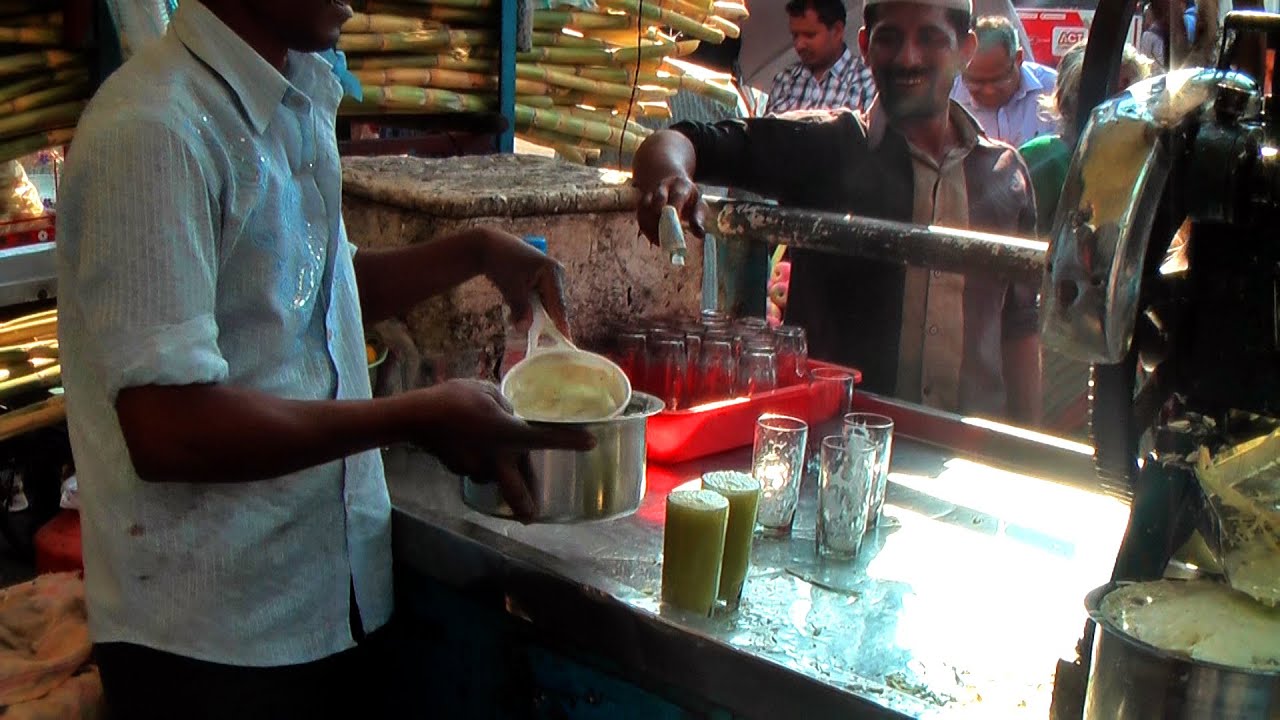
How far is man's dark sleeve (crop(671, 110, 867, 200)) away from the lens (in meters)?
3.46

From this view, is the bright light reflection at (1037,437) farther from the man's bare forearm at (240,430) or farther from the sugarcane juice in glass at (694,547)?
the man's bare forearm at (240,430)

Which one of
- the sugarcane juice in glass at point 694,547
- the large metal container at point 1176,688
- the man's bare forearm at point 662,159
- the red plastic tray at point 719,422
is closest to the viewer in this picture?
the large metal container at point 1176,688

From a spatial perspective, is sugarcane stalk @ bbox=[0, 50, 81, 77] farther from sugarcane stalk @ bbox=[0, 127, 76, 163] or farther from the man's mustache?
the man's mustache

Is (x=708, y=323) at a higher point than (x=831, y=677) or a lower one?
higher

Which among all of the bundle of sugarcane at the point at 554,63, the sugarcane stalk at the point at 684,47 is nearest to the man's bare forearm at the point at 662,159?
the bundle of sugarcane at the point at 554,63

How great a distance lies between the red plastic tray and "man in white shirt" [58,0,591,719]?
1.85 feet

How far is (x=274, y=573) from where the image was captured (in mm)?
1770

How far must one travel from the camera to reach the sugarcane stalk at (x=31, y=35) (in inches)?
128

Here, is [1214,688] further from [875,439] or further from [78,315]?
[78,315]

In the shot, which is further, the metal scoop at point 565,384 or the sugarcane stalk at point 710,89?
the sugarcane stalk at point 710,89

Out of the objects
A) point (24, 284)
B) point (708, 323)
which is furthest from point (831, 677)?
point (24, 284)

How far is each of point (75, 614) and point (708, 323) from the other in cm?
137

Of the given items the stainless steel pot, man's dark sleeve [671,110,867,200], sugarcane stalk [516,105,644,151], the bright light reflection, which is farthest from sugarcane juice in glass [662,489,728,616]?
sugarcane stalk [516,105,644,151]

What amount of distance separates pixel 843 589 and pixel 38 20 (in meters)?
2.82
